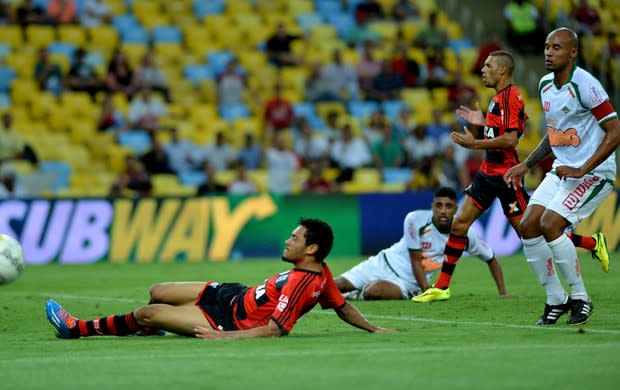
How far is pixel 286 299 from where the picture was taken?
9047 mm

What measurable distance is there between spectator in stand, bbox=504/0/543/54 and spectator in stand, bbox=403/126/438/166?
4878mm

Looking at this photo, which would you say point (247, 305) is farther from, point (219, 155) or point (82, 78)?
point (82, 78)

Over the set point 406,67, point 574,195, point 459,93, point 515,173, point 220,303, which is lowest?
point 220,303

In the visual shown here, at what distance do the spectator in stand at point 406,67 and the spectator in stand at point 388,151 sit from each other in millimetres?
2478

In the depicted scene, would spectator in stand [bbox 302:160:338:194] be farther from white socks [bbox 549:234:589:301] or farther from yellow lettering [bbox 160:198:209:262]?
white socks [bbox 549:234:589:301]

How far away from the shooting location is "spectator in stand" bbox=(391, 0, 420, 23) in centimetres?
2828

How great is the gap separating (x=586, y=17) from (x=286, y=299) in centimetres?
1984

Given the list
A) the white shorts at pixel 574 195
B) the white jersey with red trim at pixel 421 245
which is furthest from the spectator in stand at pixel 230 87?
the white shorts at pixel 574 195

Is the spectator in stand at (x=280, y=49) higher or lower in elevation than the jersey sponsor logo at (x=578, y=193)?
higher

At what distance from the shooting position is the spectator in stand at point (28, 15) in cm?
2483

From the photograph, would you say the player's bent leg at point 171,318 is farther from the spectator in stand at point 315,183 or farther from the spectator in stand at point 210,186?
the spectator in stand at point 315,183

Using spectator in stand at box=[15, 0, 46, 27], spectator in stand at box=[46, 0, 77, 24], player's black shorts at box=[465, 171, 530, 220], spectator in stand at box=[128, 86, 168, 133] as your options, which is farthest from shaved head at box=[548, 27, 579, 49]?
spectator in stand at box=[46, 0, 77, 24]

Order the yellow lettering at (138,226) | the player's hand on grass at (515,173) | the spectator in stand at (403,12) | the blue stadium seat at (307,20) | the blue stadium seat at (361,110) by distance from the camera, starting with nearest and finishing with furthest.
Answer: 1. the player's hand on grass at (515,173)
2. the yellow lettering at (138,226)
3. the blue stadium seat at (361,110)
4. the blue stadium seat at (307,20)
5. the spectator in stand at (403,12)

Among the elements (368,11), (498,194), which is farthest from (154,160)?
(498,194)
